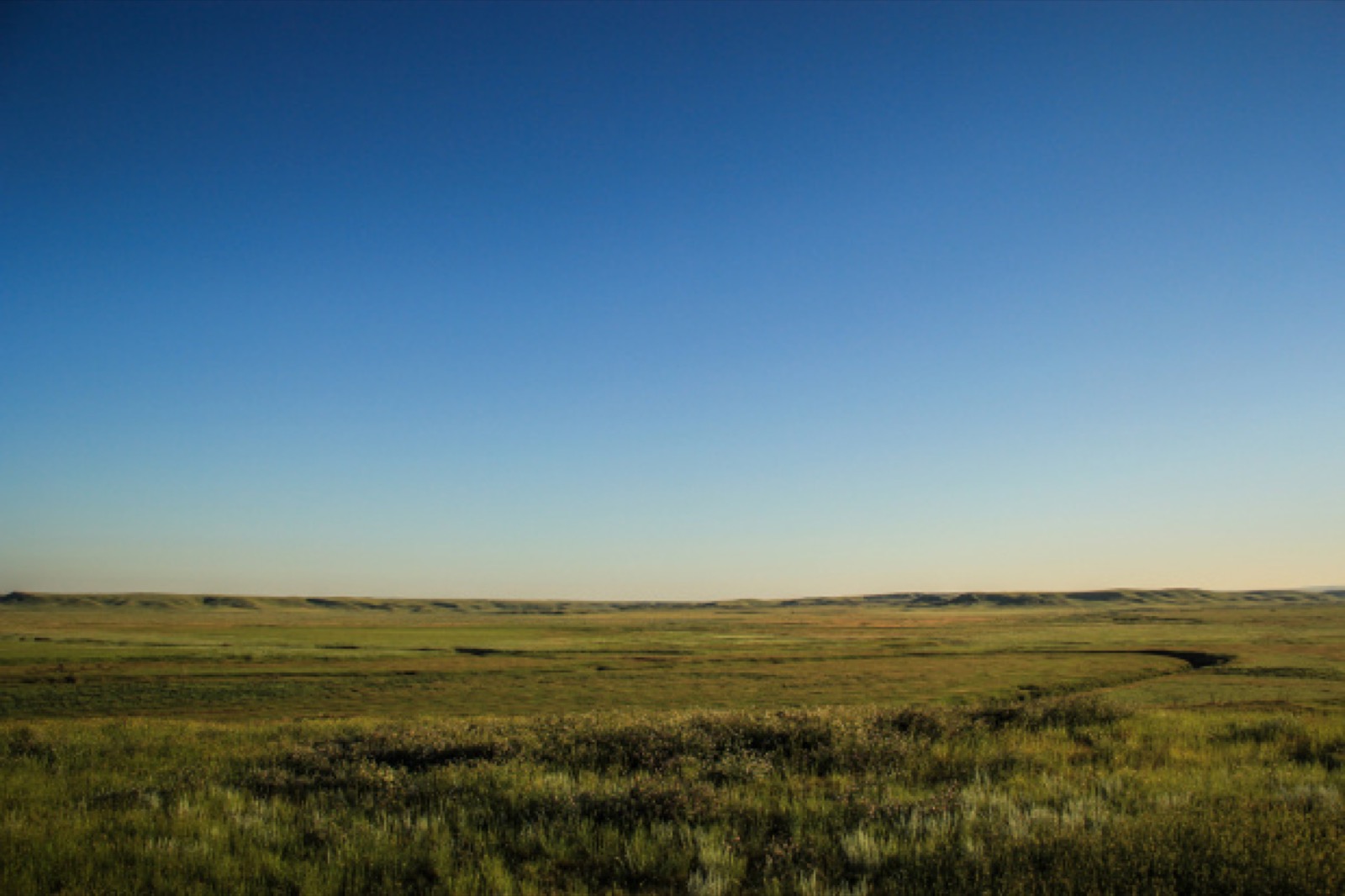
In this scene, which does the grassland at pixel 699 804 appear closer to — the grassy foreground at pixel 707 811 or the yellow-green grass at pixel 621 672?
the grassy foreground at pixel 707 811

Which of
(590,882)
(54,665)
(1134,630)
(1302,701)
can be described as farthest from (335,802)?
(1134,630)

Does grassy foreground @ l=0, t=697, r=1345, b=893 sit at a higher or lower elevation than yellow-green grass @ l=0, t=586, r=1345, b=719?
higher

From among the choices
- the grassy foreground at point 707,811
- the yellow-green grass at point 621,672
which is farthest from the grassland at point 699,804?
the yellow-green grass at point 621,672

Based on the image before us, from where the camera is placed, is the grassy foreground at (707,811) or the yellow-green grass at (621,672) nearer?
the grassy foreground at (707,811)

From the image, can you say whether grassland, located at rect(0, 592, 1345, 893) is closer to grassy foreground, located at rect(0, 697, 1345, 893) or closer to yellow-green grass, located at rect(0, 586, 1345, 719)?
grassy foreground, located at rect(0, 697, 1345, 893)

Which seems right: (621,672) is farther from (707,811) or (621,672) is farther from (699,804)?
(707,811)

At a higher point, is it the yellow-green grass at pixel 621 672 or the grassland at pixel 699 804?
the grassland at pixel 699 804

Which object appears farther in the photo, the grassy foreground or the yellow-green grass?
the yellow-green grass

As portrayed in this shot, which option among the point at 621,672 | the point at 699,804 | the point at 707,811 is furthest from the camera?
the point at 621,672

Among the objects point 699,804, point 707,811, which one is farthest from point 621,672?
point 707,811

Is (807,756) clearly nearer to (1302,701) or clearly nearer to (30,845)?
(30,845)

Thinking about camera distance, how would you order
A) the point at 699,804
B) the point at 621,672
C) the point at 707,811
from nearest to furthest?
the point at 707,811
the point at 699,804
the point at 621,672

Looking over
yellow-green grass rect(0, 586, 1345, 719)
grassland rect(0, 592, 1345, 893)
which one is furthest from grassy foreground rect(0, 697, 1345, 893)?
yellow-green grass rect(0, 586, 1345, 719)

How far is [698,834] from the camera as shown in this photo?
7.00 metres
